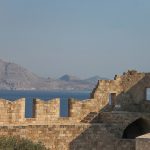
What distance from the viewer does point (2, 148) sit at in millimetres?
18500

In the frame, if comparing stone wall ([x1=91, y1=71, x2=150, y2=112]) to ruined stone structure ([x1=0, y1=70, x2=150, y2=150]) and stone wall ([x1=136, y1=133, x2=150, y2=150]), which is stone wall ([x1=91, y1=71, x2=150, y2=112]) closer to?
ruined stone structure ([x1=0, y1=70, x2=150, y2=150])

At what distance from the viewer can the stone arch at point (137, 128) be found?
23.6 meters

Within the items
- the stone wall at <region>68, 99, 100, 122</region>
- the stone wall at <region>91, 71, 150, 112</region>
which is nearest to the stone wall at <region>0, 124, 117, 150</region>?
the stone wall at <region>68, 99, 100, 122</region>

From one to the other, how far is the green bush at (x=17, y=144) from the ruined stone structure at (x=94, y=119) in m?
0.57

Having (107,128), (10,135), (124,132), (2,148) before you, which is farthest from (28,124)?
(124,132)

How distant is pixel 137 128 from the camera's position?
81.5 ft

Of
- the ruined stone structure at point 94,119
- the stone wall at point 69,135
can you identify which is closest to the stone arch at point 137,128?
the ruined stone structure at point 94,119

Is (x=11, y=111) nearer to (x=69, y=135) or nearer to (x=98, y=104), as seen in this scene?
(x=69, y=135)

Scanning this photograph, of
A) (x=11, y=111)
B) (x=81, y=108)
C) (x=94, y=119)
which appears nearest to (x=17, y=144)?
(x=11, y=111)

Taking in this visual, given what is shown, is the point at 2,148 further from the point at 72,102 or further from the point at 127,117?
the point at 127,117

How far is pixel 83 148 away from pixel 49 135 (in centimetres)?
172

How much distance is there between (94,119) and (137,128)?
2825mm

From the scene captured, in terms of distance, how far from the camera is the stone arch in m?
23.6

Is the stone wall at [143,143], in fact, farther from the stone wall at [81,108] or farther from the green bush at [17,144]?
the stone wall at [81,108]
